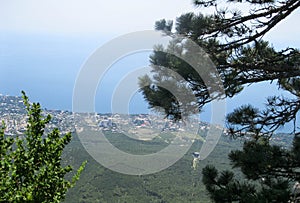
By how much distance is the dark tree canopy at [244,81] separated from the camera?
371 cm

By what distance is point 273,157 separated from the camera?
12.3 ft

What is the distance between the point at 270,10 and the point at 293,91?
1.24m

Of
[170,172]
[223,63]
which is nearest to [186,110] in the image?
[223,63]

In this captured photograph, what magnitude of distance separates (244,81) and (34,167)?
243 cm

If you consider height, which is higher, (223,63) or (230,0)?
(230,0)

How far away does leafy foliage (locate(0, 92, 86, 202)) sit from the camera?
294 cm

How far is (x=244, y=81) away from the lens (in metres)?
3.88

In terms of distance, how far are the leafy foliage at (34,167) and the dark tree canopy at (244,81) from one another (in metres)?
1.31

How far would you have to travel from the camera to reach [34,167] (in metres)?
3.20

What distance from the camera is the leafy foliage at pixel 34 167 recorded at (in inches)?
116

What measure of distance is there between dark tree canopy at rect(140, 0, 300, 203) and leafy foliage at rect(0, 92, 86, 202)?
1310 mm

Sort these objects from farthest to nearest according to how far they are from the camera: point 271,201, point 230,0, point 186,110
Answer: point 186,110 < point 230,0 < point 271,201

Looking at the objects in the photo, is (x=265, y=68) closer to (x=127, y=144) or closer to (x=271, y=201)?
(x=271, y=201)

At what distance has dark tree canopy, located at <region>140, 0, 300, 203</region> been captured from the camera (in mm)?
3713
